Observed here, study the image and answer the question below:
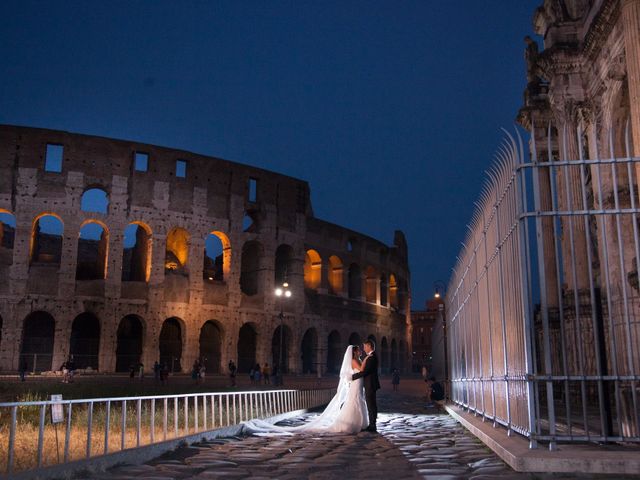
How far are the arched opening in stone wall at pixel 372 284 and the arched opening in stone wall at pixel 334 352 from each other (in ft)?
16.9

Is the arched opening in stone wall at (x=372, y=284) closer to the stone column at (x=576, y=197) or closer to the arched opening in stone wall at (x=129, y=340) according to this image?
the arched opening in stone wall at (x=129, y=340)

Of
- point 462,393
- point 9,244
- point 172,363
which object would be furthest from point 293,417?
point 9,244

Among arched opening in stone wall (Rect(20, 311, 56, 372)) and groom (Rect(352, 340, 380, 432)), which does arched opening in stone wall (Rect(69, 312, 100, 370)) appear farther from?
groom (Rect(352, 340, 380, 432))

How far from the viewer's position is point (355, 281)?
44062 mm

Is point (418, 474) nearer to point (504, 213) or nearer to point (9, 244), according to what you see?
point (504, 213)

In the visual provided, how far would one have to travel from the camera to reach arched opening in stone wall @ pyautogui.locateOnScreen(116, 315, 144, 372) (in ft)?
108

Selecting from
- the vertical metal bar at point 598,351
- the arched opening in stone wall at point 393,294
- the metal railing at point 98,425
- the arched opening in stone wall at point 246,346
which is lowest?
the metal railing at point 98,425

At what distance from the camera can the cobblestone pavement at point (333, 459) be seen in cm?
548

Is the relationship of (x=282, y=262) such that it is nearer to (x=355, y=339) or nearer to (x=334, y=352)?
(x=334, y=352)

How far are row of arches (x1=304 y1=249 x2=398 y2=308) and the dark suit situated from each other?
29.1m

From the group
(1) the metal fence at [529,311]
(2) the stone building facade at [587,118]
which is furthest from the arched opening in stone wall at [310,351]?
(1) the metal fence at [529,311]

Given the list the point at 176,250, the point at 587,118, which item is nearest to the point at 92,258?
the point at 176,250

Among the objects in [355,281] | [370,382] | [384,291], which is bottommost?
[370,382]

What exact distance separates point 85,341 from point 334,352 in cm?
1639
